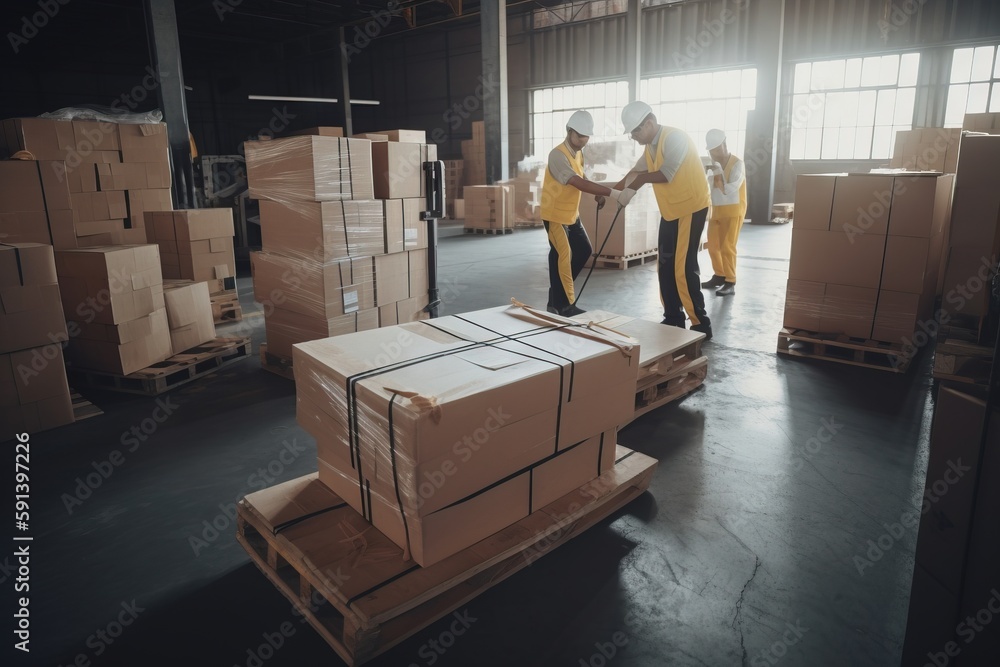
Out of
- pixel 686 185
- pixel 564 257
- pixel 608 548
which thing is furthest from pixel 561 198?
pixel 608 548

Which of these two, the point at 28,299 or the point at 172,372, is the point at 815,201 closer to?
the point at 172,372

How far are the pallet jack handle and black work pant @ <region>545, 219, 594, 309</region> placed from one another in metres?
1.02

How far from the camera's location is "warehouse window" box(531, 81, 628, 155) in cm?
1842

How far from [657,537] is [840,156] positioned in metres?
15.9

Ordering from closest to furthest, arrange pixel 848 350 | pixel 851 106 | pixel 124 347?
1. pixel 124 347
2. pixel 848 350
3. pixel 851 106

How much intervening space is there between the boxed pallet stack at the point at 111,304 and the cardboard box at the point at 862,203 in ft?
16.5

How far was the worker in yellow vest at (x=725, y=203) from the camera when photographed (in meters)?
6.83

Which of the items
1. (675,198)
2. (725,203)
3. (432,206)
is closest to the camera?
(675,198)

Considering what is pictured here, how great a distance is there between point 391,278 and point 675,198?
2384 millimetres

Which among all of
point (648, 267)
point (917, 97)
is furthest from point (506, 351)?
point (917, 97)

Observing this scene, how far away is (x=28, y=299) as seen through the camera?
11.6 ft

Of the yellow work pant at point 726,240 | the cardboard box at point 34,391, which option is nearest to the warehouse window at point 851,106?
the yellow work pant at point 726,240

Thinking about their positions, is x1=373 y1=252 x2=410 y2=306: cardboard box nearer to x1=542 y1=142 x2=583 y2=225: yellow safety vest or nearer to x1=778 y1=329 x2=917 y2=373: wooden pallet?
x1=542 y1=142 x2=583 y2=225: yellow safety vest

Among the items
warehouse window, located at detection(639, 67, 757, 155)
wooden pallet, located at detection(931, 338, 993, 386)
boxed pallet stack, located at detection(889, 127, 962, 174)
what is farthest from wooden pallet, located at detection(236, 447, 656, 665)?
warehouse window, located at detection(639, 67, 757, 155)
